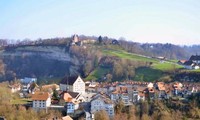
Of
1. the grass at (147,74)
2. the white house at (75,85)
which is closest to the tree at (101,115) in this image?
the white house at (75,85)

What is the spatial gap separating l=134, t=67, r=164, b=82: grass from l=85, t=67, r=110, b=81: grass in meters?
5.11

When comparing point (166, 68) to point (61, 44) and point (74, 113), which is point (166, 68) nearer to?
point (74, 113)

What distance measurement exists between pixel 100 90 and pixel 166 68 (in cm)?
1126

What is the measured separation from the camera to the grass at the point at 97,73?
166 ft

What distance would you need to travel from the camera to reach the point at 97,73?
52062mm

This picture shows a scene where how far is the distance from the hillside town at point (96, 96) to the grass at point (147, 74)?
15.2ft

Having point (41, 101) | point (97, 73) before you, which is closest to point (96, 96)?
point (41, 101)

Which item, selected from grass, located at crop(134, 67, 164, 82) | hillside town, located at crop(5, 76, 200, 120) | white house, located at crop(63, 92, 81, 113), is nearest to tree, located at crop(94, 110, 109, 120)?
hillside town, located at crop(5, 76, 200, 120)

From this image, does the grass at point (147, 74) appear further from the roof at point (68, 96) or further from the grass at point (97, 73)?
the roof at point (68, 96)

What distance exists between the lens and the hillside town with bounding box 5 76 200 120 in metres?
32.1

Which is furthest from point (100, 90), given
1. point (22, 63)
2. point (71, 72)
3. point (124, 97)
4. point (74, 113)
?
point (22, 63)

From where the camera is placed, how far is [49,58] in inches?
2739

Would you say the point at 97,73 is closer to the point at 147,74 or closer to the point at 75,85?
the point at 147,74

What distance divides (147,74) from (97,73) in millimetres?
8232
